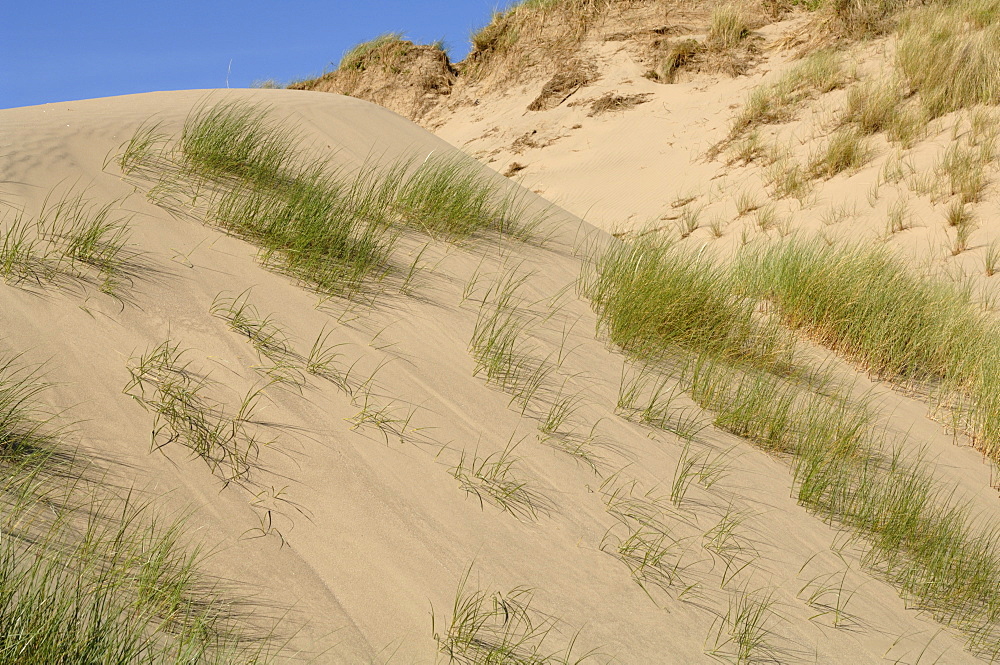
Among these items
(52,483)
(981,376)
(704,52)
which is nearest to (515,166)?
(704,52)

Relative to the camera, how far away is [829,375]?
4.94 metres

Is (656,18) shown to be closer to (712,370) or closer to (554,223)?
(554,223)

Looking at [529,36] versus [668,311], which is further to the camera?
[529,36]

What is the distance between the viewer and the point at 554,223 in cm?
635

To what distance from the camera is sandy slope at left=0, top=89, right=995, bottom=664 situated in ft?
7.36

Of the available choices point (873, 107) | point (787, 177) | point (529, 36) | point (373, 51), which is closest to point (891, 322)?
point (787, 177)

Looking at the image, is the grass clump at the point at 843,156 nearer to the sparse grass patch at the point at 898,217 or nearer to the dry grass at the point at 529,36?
the sparse grass patch at the point at 898,217

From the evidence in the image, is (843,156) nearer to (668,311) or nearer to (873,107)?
(873,107)

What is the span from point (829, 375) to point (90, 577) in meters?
4.44

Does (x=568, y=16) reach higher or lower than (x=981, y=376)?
higher

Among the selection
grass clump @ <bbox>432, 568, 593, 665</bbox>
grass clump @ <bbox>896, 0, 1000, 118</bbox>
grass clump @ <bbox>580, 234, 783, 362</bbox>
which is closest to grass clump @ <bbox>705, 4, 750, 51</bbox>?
grass clump @ <bbox>896, 0, 1000, 118</bbox>

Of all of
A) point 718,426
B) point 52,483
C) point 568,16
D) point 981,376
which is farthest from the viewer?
point 568,16

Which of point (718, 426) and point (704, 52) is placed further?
point (704, 52)

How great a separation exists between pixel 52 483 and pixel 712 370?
3156mm
